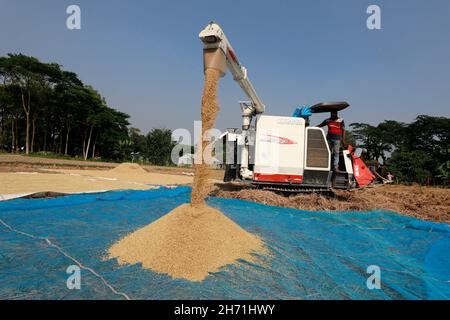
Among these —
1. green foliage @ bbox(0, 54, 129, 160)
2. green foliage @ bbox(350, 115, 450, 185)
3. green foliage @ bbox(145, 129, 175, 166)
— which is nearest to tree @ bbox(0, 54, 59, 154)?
green foliage @ bbox(0, 54, 129, 160)

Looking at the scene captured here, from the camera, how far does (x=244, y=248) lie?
10.7 feet

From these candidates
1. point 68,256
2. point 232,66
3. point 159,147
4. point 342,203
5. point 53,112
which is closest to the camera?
point 68,256

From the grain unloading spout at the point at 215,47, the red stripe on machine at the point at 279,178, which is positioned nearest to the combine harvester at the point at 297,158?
the red stripe on machine at the point at 279,178

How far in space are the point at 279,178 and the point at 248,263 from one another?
484cm

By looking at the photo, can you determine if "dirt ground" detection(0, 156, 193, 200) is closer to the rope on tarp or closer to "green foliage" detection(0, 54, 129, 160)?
the rope on tarp

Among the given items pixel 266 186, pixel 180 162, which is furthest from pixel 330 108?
pixel 180 162

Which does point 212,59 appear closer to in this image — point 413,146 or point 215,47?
point 215,47

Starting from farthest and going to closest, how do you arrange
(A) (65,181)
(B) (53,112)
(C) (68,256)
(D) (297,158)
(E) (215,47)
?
(B) (53,112) → (A) (65,181) → (D) (297,158) → (E) (215,47) → (C) (68,256)

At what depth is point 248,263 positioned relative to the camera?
293 centimetres

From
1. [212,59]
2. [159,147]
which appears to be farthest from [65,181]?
[159,147]

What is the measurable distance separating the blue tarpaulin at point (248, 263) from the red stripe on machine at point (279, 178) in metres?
1.96

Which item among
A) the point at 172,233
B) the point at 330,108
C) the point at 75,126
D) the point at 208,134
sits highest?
the point at 75,126
